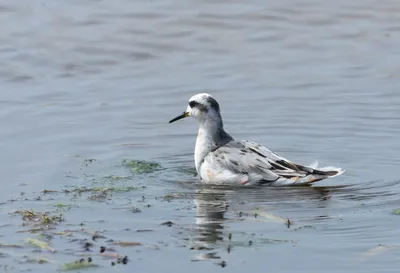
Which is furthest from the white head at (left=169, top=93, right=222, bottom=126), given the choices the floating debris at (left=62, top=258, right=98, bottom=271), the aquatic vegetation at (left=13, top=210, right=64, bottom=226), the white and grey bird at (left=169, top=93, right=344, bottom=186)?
the floating debris at (left=62, top=258, right=98, bottom=271)

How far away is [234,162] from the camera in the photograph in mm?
13602

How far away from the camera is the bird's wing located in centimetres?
1327

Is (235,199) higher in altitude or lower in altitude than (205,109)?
lower

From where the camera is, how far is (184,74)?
19.1m

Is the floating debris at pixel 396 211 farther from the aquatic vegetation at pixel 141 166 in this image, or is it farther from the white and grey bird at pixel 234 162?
the aquatic vegetation at pixel 141 166

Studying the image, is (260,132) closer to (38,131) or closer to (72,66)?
(38,131)

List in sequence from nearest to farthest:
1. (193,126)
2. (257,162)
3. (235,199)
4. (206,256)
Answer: (206,256) < (235,199) < (257,162) < (193,126)

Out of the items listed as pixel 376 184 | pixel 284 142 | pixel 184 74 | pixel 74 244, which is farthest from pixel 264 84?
pixel 74 244

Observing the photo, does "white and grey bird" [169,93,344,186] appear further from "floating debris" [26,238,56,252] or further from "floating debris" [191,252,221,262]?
"floating debris" [26,238,56,252]

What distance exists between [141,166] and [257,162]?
1.58m

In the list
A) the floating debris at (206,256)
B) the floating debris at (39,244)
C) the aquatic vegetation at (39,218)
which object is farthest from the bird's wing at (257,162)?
the floating debris at (39,244)

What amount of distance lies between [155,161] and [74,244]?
4325 mm

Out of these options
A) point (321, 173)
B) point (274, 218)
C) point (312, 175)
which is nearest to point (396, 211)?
point (274, 218)

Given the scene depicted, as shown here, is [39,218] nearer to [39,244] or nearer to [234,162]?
[39,244]
